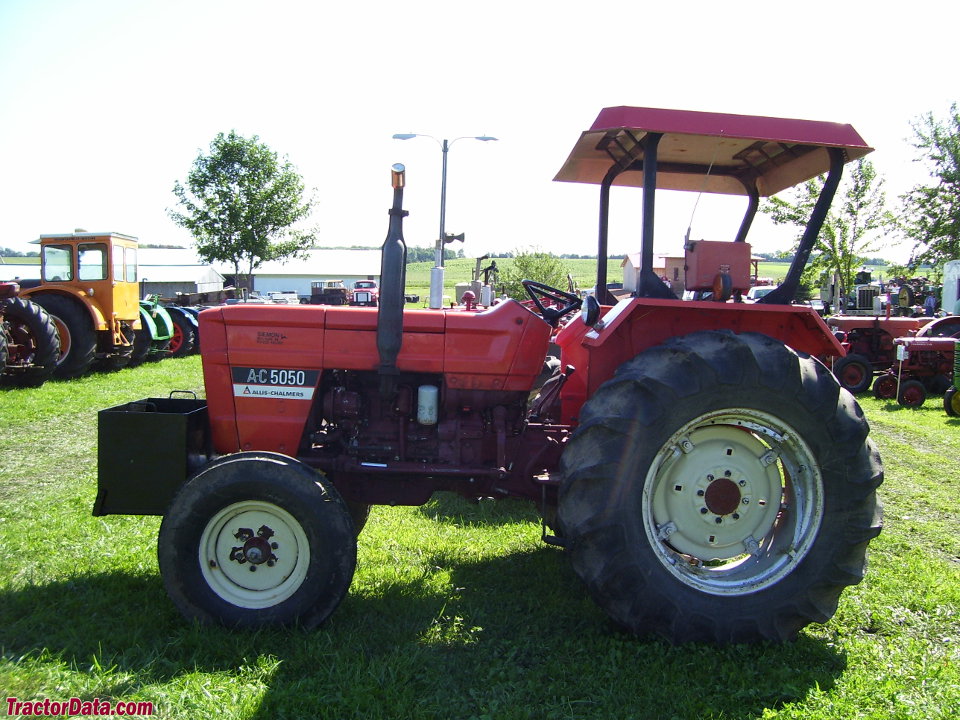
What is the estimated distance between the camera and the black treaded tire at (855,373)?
504 inches

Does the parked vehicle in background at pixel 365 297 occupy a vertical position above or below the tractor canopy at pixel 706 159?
below

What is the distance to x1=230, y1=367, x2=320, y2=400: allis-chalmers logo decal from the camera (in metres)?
3.98

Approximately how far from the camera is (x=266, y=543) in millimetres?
3537

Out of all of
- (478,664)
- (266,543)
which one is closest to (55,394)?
(266,543)

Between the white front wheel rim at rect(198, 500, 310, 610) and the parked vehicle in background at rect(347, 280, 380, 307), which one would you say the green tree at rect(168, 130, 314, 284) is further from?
the white front wheel rim at rect(198, 500, 310, 610)

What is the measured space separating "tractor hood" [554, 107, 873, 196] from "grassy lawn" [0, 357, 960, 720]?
2.33 m

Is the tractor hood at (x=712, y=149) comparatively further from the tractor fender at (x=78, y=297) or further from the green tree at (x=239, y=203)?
the green tree at (x=239, y=203)

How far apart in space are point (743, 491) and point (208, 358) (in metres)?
2.79

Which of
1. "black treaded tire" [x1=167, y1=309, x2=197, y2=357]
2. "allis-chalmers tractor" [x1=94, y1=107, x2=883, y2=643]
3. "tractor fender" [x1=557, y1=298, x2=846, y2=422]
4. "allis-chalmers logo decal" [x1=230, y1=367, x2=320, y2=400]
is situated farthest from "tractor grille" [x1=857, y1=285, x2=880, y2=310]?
"allis-chalmers logo decal" [x1=230, y1=367, x2=320, y2=400]

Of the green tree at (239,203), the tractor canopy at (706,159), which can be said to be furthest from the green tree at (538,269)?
the tractor canopy at (706,159)

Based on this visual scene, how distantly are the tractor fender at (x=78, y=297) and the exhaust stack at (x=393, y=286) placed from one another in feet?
35.3

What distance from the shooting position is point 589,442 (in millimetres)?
3373

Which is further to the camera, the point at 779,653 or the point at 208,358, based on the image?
the point at 208,358

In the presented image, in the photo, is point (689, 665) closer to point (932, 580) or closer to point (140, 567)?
point (932, 580)
